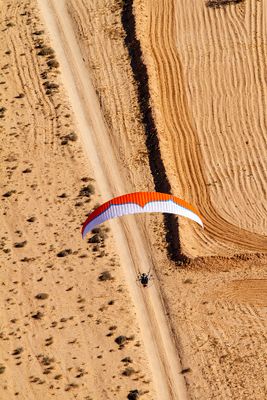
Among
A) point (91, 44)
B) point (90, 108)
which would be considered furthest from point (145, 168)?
point (91, 44)

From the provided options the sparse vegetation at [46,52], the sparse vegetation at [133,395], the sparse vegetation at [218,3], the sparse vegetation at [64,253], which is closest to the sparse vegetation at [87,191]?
the sparse vegetation at [64,253]

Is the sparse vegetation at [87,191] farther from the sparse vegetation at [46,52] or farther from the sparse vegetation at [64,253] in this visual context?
the sparse vegetation at [46,52]

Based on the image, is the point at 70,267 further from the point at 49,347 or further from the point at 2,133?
the point at 2,133

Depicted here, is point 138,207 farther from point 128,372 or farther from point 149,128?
point 149,128

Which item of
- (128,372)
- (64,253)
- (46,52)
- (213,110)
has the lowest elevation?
(128,372)

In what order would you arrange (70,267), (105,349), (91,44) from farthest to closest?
1. (91,44)
2. (70,267)
3. (105,349)

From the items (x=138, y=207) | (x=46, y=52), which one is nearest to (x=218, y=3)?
(x=46, y=52)
